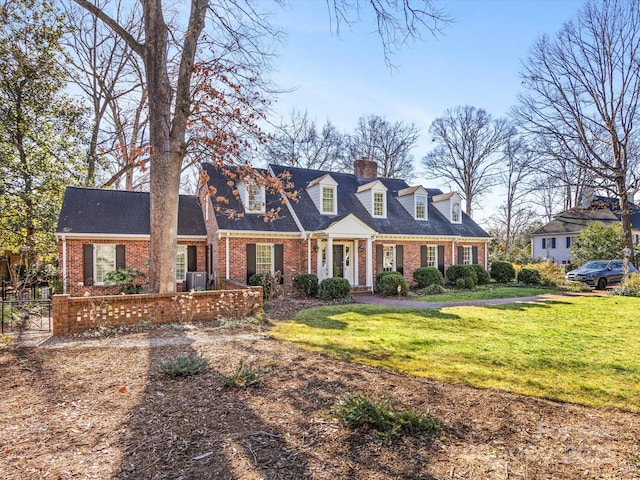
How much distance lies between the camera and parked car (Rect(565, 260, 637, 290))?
770 inches

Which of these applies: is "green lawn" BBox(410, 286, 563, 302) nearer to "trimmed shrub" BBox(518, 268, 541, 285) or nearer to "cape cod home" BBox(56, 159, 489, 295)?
"trimmed shrub" BBox(518, 268, 541, 285)

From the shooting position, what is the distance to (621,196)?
19812mm

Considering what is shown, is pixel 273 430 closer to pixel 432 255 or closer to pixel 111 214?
pixel 111 214

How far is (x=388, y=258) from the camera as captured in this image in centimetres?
1853

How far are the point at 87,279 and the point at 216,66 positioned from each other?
393 inches

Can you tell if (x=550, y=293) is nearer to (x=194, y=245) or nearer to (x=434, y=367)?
(x=434, y=367)

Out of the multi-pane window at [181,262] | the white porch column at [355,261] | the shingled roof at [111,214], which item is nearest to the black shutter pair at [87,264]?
the shingled roof at [111,214]

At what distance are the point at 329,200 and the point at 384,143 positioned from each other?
59.7 feet

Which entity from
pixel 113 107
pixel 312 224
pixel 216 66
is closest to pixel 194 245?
pixel 312 224

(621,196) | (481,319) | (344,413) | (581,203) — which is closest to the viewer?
(344,413)

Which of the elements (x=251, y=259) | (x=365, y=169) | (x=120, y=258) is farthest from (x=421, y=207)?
(x=120, y=258)

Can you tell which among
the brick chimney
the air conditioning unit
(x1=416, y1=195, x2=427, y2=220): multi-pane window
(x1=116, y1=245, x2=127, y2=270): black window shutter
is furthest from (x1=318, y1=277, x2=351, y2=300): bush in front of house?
the brick chimney

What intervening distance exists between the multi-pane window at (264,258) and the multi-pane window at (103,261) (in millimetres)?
5646

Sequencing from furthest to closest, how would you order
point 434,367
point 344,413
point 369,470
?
point 434,367 → point 344,413 → point 369,470
